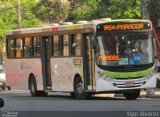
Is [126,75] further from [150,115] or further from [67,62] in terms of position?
[150,115]

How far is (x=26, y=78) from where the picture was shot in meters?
28.4

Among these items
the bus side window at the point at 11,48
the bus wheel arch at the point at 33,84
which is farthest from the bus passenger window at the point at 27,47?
the bus side window at the point at 11,48

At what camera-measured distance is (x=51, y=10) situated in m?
60.4

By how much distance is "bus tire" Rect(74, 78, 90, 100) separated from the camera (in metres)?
22.9

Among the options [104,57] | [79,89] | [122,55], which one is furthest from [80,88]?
[122,55]

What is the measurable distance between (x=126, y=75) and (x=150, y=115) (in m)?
16.9

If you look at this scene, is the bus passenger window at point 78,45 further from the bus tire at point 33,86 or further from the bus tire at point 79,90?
the bus tire at point 33,86

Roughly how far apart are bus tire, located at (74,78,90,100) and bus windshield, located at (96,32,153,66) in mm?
1463

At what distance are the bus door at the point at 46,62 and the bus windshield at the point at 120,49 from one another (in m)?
4.27

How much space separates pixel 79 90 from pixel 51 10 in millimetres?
37674

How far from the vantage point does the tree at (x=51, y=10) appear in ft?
191

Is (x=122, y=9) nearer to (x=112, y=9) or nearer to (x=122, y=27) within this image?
(x=112, y=9)

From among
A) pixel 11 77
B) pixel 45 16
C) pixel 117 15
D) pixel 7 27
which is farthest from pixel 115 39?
pixel 7 27

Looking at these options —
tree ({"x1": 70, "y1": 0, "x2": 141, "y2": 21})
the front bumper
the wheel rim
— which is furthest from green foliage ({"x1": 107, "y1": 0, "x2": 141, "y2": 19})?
the front bumper
